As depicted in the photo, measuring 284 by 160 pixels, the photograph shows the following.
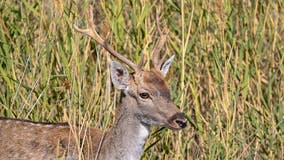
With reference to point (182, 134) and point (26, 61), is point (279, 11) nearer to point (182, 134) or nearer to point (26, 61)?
point (182, 134)

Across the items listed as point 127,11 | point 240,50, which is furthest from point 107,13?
point 240,50

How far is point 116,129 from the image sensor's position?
248 inches

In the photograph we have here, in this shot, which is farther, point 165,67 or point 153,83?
point 165,67

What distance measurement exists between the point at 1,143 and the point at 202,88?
5.81ft

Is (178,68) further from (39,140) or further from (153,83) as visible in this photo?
(39,140)

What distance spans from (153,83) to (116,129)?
0.36 meters

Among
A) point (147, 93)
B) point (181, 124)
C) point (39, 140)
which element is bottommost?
point (39, 140)

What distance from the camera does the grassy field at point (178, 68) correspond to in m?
6.84

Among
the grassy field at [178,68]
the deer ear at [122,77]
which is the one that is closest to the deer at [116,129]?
the deer ear at [122,77]

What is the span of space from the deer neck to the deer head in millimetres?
27

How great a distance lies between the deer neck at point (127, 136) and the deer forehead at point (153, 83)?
0.12m

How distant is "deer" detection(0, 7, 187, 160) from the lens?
6191 millimetres

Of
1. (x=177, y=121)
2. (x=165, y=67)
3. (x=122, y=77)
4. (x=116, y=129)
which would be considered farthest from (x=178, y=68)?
(x=177, y=121)

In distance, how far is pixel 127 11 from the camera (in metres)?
7.75
